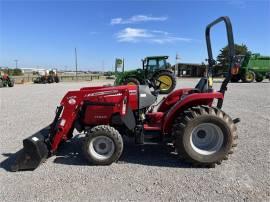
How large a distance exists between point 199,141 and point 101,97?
1740 mm

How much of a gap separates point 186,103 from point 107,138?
1.36 m

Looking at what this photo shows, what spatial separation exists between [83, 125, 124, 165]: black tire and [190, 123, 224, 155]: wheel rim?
3.77 feet

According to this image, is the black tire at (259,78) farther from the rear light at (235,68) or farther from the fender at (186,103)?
the rear light at (235,68)

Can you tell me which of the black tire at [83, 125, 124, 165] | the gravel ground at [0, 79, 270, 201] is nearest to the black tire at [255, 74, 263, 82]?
the gravel ground at [0, 79, 270, 201]

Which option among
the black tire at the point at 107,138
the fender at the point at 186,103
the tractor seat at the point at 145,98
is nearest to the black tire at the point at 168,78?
the tractor seat at the point at 145,98

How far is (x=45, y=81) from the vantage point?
114 feet

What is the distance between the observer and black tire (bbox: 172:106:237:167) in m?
A: 4.51

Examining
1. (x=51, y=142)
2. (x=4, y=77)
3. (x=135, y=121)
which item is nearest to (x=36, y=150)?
(x=51, y=142)

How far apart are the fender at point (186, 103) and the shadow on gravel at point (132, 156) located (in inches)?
18.9

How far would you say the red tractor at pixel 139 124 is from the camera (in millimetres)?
4520

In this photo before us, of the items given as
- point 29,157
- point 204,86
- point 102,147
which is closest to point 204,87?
point 204,86

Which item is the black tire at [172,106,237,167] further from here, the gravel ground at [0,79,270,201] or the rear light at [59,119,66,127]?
the rear light at [59,119,66,127]

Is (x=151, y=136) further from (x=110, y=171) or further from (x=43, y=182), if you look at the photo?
(x=43, y=182)

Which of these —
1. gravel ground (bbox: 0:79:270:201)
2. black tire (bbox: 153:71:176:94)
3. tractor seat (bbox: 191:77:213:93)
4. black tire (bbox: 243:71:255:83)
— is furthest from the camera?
black tire (bbox: 243:71:255:83)
